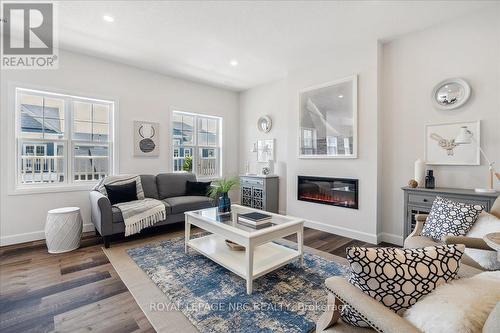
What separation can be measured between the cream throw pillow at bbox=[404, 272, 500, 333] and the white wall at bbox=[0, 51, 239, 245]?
435cm

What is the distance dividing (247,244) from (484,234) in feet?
5.92

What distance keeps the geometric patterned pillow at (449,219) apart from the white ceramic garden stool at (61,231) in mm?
3975

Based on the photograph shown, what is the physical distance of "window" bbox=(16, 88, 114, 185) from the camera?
11.1 feet

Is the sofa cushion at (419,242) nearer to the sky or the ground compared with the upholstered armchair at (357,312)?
nearer to the ground

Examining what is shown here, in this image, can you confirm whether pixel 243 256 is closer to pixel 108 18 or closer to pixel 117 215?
pixel 117 215

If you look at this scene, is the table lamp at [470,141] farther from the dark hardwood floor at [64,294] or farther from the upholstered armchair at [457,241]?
the dark hardwood floor at [64,294]

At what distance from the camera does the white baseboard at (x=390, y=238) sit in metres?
3.25

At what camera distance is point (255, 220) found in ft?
8.19

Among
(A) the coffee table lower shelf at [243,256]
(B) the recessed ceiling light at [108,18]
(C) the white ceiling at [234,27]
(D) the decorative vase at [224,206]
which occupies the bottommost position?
(A) the coffee table lower shelf at [243,256]

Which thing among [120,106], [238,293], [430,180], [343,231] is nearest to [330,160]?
[343,231]

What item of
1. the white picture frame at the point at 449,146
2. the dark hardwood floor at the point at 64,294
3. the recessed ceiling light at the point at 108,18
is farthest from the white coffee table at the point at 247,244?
the recessed ceiling light at the point at 108,18

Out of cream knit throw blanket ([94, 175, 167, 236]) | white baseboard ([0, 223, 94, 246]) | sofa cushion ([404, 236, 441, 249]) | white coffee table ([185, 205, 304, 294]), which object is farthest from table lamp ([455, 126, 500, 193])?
white baseboard ([0, 223, 94, 246])

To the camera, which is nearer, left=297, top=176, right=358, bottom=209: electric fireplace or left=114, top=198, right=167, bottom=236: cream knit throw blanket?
left=114, top=198, right=167, bottom=236: cream knit throw blanket

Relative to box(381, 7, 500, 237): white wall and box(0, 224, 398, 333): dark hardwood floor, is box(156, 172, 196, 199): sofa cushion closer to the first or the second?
box(0, 224, 398, 333): dark hardwood floor
